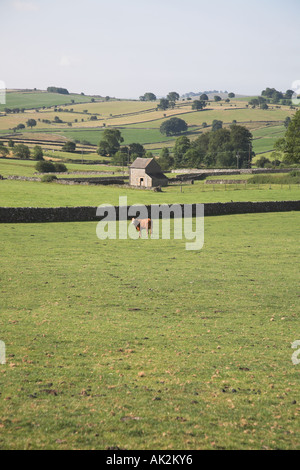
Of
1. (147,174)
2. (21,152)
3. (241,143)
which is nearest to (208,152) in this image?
(241,143)

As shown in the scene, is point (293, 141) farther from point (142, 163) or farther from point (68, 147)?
point (68, 147)

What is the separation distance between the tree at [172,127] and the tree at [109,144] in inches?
1741

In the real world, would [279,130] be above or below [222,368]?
above

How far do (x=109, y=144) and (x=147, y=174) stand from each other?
70.3 m

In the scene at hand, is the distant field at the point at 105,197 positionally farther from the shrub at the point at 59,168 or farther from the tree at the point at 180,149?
the tree at the point at 180,149

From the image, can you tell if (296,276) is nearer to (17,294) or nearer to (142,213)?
(17,294)

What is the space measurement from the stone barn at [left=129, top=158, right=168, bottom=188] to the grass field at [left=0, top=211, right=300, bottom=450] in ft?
180

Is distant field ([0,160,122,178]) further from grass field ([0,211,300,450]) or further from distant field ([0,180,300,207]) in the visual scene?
grass field ([0,211,300,450])

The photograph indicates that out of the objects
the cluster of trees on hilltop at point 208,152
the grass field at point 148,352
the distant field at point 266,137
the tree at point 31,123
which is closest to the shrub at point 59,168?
the cluster of trees on hilltop at point 208,152

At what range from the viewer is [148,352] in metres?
11.0

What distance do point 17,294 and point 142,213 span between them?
2280 cm

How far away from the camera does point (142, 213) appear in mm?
38094

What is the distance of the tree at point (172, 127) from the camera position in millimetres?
192750
